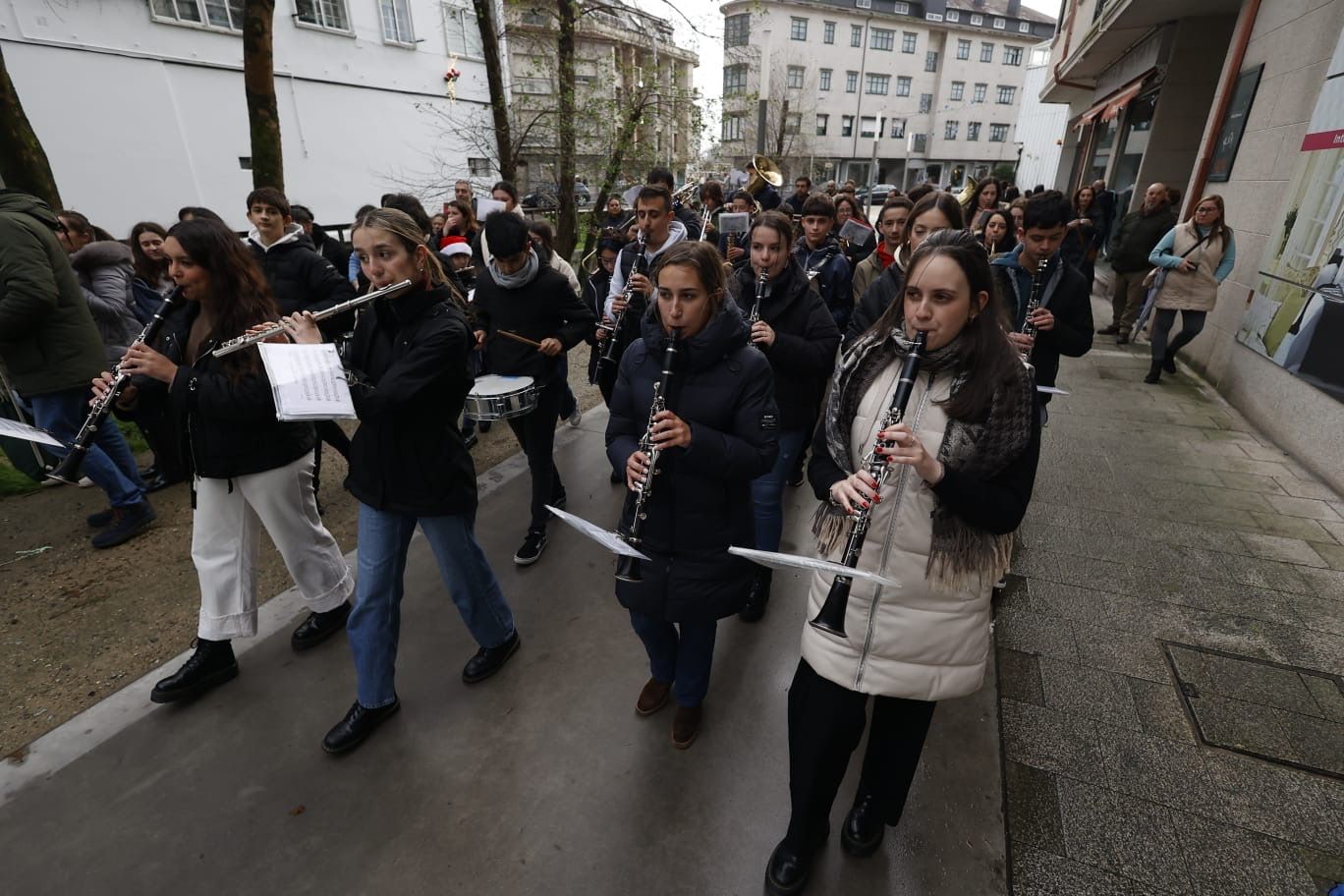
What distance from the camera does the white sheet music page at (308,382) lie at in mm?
2289

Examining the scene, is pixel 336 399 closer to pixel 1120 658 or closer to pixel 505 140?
pixel 1120 658

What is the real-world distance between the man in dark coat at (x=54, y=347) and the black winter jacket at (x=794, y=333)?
12.0 ft

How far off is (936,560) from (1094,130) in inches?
768

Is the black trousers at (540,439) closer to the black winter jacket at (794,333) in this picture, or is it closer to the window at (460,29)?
the black winter jacket at (794,333)

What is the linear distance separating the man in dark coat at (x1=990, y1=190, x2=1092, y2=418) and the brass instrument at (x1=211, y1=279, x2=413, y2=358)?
2996mm

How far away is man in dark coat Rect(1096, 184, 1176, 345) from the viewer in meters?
8.13

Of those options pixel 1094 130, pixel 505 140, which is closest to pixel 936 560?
pixel 505 140

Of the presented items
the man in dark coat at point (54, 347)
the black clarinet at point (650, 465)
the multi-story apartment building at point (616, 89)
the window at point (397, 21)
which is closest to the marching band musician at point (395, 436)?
the black clarinet at point (650, 465)

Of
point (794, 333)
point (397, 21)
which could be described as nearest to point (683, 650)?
point (794, 333)

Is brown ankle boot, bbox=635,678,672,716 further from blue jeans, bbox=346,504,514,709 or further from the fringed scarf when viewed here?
the fringed scarf

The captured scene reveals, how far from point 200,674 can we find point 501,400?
1973mm

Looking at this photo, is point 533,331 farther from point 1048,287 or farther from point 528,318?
point 1048,287

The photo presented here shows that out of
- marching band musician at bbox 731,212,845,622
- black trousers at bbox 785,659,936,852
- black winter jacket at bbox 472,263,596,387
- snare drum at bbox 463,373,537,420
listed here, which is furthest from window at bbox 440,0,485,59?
black trousers at bbox 785,659,936,852

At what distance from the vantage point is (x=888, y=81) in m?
47.9
